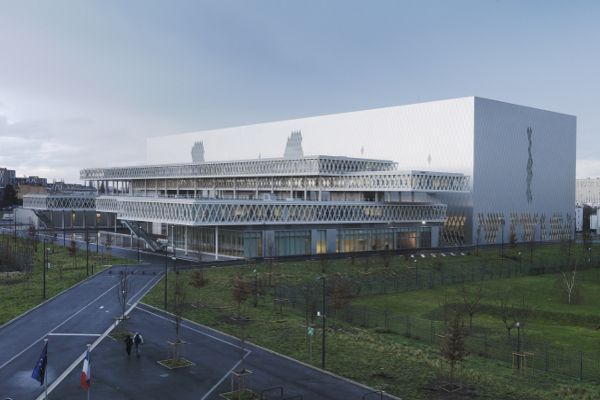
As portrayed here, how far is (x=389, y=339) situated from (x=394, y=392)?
11.5 metres

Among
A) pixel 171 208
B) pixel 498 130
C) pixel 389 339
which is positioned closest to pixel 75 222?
pixel 171 208

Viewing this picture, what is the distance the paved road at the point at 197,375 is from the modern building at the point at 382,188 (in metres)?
47.1

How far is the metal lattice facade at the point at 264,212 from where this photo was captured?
85.9 m

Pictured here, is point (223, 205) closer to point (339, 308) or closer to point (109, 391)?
point (339, 308)

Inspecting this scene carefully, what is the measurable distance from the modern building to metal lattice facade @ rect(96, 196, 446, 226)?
178mm

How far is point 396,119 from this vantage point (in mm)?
130625

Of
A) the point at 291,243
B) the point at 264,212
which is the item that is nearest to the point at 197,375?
the point at 264,212

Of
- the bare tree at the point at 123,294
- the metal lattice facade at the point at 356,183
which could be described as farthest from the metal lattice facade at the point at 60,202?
the bare tree at the point at 123,294

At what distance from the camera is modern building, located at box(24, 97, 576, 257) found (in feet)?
304

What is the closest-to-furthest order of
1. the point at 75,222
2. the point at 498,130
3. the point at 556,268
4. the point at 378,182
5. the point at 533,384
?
1. the point at 533,384
2. the point at 556,268
3. the point at 378,182
4. the point at 498,130
5. the point at 75,222

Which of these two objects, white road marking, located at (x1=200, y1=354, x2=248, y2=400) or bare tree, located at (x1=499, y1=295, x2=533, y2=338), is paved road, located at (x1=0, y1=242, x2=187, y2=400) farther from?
bare tree, located at (x1=499, y1=295, x2=533, y2=338)

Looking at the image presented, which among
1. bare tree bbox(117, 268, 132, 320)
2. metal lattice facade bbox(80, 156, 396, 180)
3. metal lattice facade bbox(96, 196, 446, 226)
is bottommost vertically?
bare tree bbox(117, 268, 132, 320)

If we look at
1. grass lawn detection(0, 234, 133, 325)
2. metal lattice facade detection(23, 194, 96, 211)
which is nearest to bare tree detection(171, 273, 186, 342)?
grass lawn detection(0, 234, 133, 325)

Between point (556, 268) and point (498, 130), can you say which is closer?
point (556, 268)
